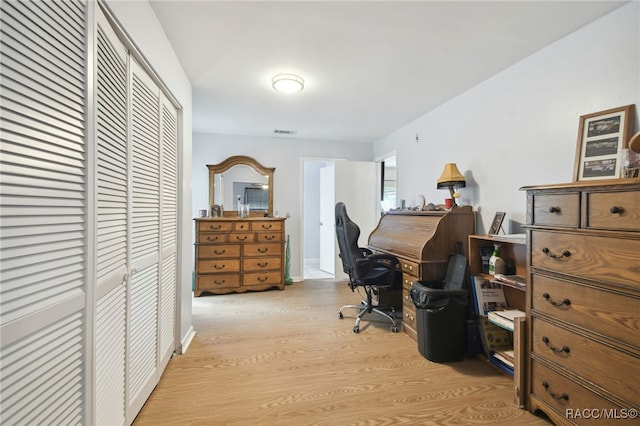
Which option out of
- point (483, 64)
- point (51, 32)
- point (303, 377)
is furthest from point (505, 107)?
point (51, 32)

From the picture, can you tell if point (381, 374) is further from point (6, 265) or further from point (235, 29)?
point (235, 29)

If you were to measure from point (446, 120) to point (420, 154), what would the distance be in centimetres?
62

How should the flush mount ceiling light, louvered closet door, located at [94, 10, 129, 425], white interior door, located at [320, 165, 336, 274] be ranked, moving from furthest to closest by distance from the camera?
white interior door, located at [320, 165, 336, 274]
the flush mount ceiling light
louvered closet door, located at [94, 10, 129, 425]

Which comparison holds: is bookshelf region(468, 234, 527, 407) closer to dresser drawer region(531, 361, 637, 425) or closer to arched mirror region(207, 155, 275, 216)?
dresser drawer region(531, 361, 637, 425)

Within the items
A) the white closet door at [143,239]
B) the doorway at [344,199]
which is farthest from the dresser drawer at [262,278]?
the white closet door at [143,239]

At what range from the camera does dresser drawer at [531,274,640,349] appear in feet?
4.24

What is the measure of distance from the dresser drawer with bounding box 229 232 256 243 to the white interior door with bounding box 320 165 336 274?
5.17 feet

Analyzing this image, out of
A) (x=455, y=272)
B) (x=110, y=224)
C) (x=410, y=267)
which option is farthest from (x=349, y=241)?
→ (x=110, y=224)

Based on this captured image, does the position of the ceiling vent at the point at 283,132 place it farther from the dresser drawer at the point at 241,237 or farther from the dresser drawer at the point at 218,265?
the dresser drawer at the point at 218,265

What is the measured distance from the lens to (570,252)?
155cm

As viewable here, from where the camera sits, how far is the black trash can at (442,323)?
2.34 m

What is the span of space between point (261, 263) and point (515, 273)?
3177mm

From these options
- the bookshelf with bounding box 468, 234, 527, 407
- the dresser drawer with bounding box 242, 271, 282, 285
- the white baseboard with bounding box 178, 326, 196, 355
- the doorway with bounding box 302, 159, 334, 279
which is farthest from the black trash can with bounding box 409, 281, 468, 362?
the doorway with bounding box 302, 159, 334, 279

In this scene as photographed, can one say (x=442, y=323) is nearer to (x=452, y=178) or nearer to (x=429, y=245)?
(x=429, y=245)
